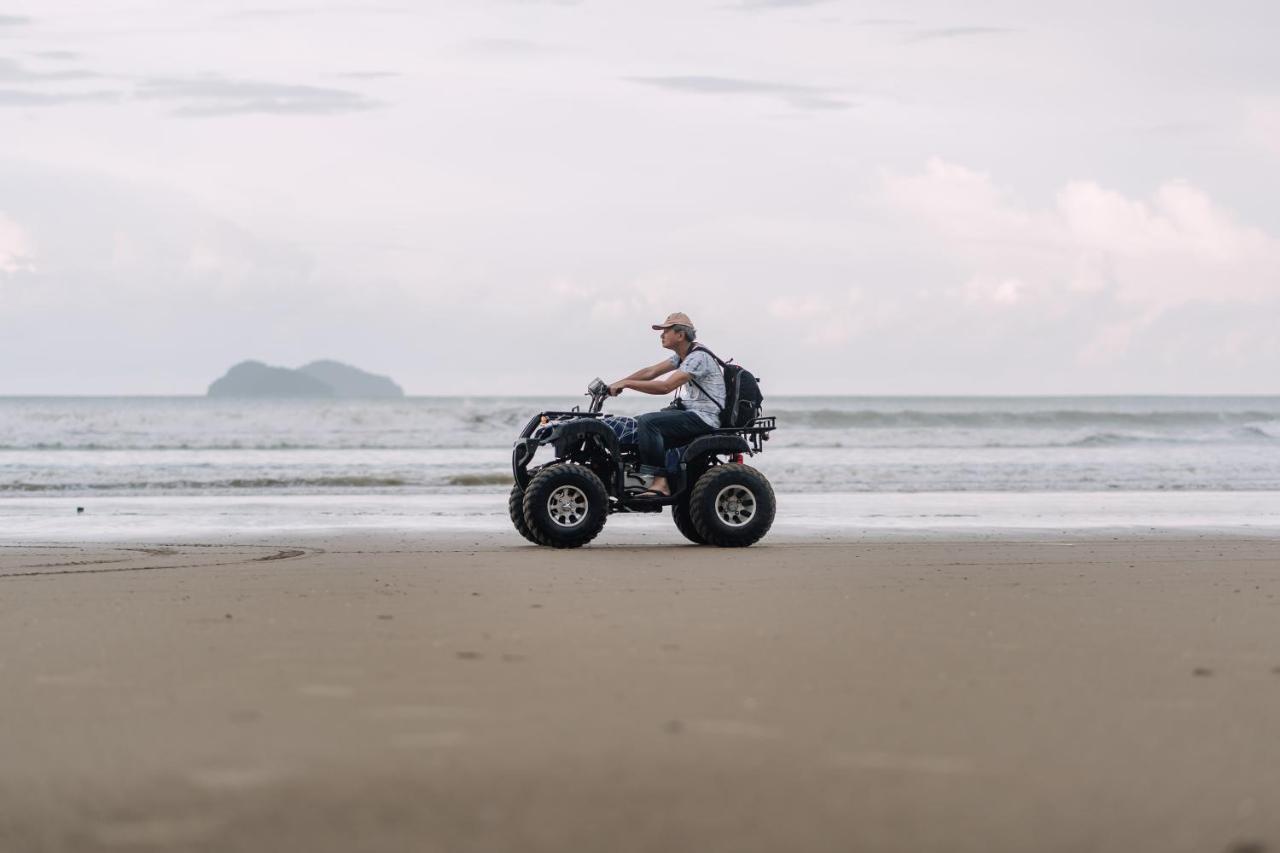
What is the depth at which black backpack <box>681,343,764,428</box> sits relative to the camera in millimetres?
11703

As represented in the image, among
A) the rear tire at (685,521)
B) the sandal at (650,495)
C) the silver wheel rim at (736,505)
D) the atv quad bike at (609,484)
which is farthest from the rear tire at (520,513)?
the silver wheel rim at (736,505)

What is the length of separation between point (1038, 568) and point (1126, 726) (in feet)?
18.2

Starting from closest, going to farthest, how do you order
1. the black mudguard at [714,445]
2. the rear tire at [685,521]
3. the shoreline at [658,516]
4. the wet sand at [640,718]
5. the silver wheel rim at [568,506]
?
the wet sand at [640,718] < the silver wheel rim at [568,506] < the black mudguard at [714,445] < the rear tire at [685,521] < the shoreline at [658,516]

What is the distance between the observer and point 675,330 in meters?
11.8

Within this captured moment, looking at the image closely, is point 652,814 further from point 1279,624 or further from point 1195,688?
point 1279,624

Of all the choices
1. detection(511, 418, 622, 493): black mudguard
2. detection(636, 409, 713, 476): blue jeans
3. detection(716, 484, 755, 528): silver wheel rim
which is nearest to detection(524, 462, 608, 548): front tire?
detection(511, 418, 622, 493): black mudguard

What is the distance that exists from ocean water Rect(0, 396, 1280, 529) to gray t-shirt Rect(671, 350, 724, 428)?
4.57 m

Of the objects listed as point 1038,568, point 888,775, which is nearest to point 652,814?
point 888,775

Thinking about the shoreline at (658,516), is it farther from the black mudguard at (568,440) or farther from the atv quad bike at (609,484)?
the black mudguard at (568,440)

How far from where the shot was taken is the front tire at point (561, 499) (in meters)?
11.3

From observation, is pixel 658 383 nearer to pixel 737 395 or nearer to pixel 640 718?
pixel 737 395

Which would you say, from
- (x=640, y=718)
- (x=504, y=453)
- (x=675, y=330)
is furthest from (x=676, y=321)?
(x=504, y=453)

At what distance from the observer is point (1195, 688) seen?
4.75 meters

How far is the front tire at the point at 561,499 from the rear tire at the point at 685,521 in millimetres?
729
